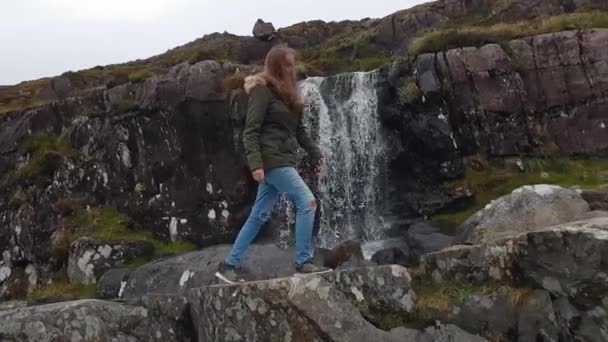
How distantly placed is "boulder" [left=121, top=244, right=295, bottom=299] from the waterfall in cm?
649

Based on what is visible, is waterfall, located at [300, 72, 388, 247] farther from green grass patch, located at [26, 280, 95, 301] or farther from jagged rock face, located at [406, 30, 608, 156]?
green grass patch, located at [26, 280, 95, 301]

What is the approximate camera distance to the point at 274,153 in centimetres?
804

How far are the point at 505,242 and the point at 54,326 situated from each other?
4682 mm

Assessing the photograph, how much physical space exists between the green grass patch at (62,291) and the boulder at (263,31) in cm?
2929

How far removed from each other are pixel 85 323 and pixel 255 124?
306 centimetres

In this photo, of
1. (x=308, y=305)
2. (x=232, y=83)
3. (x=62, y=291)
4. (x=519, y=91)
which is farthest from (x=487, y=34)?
(x=308, y=305)

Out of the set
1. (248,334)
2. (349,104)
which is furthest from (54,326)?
(349,104)

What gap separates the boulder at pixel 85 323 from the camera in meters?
6.44

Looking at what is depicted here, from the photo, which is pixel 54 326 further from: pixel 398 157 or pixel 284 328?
pixel 398 157

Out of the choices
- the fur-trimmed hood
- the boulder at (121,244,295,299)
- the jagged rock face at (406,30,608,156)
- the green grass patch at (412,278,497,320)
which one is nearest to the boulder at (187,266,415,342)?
the green grass patch at (412,278,497,320)

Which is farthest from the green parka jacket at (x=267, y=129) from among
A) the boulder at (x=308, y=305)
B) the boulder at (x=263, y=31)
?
the boulder at (x=263, y=31)

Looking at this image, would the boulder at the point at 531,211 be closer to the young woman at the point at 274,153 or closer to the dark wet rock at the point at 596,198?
the dark wet rock at the point at 596,198

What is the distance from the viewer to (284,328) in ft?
21.0

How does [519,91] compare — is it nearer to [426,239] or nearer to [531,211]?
[426,239]
